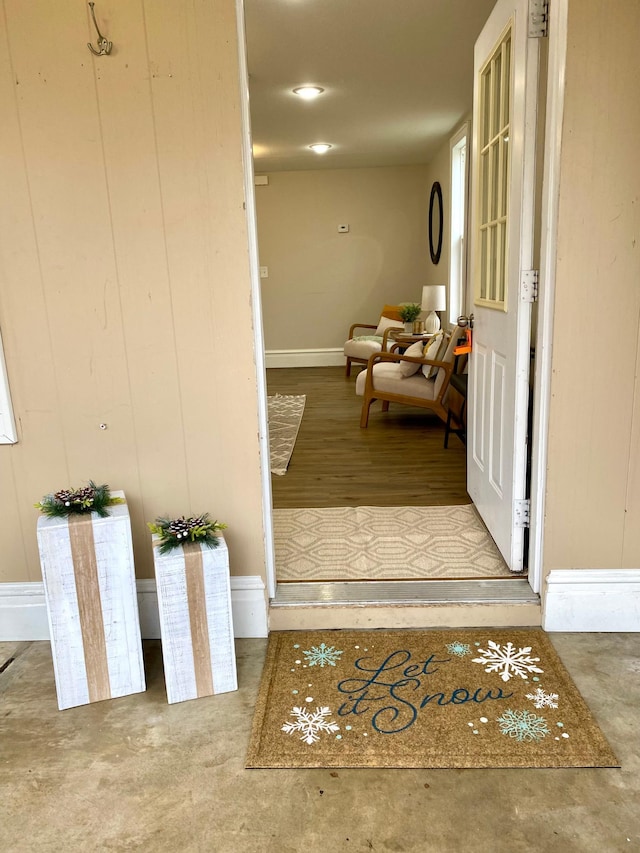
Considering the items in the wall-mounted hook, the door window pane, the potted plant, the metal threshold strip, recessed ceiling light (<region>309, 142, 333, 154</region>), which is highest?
recessed ceiling light (<region>309, 142, 333, 154</region>)

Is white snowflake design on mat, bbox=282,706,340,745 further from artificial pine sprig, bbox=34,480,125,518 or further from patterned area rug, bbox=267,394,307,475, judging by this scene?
patterned area rug, bbox=267,394,307,475

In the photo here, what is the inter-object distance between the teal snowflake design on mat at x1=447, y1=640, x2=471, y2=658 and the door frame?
36 centimetres

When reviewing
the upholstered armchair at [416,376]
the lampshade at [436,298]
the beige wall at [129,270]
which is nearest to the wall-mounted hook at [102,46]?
the beige wall at [129,270]

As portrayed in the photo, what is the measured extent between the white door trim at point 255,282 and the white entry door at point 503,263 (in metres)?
0.92

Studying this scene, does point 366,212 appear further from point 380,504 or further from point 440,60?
point 380,504

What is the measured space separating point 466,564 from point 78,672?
1.49m

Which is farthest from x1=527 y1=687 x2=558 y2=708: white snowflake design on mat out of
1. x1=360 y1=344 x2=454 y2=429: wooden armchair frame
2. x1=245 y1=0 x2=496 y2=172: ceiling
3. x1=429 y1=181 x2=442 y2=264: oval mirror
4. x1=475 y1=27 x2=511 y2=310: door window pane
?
x1=429 y1=181 x2=442 y2=264: oval mirror

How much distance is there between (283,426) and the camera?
5.18 metres

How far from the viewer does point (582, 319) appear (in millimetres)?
2102

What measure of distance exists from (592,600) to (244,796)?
53.9 inches

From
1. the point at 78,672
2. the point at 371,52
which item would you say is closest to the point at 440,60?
the point at 371,52

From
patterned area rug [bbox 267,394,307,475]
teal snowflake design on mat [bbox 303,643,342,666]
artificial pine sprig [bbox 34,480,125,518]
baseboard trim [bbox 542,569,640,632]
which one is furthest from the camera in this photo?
patterned area rug [bbox 267,394,307,475]

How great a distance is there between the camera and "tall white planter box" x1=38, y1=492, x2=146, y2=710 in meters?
1.95

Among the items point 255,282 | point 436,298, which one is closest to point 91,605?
point 255,282
